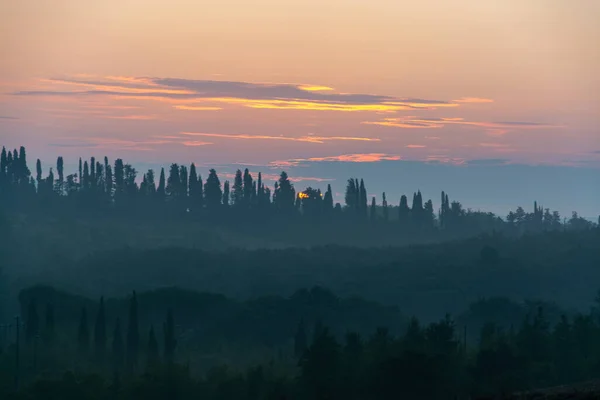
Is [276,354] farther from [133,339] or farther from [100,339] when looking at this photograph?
[100,339]

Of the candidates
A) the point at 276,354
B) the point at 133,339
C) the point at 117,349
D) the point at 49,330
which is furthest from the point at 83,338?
the point at 276,354

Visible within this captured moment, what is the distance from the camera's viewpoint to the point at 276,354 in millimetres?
136750

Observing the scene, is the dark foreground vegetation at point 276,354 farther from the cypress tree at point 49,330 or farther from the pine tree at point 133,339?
the cypress tree at point 49,330

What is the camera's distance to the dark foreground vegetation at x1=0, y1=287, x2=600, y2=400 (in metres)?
→ 82.8

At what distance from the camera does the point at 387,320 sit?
15350cm

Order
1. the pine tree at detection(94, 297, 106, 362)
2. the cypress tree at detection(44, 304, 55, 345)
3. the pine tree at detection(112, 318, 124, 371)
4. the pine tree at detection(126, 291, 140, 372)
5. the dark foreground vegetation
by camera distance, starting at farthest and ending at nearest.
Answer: the cypress tree at detection(44, 304, 55, 345), the pine tree at detection(94, 297, 106, 362), the pine tree at detection(112, 318, 124, 371), the pine tree at detection(126, 291, 140, 372), the dark foreground vegetation

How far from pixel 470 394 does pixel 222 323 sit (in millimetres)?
79321

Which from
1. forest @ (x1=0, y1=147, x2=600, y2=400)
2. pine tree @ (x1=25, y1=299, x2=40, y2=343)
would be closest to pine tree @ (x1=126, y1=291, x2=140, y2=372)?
forest @ (x1=0, y1=147, x2=600, y2=400)

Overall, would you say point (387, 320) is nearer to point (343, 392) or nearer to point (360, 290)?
point (360, 290)

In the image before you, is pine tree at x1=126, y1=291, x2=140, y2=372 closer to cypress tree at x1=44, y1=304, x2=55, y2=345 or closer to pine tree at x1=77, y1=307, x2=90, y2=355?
pine tree at x1=77, y1=307, x2=90, y2=355

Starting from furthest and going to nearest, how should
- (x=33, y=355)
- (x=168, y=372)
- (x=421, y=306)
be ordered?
(x=421, y=306) → (x=33, y=355) → (x=168, y=372)

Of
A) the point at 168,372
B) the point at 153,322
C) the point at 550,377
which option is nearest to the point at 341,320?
the point at 153,322

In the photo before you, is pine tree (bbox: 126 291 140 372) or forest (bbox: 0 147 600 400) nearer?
forest (bbox: 0 147 600 400)

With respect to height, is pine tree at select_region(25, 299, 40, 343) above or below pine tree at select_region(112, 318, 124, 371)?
above
